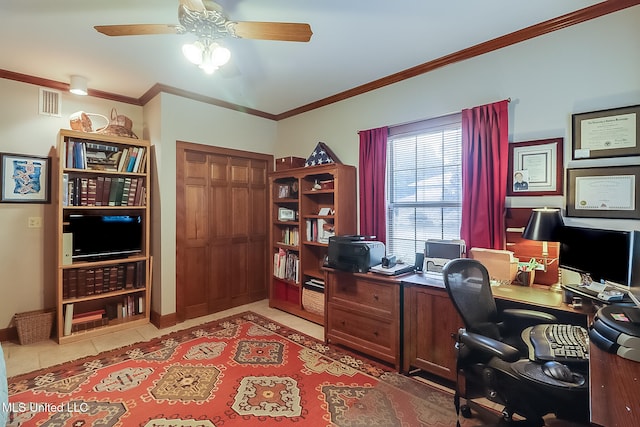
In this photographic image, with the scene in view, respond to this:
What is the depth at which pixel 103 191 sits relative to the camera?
3250 millimetres

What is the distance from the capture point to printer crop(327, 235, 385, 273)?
2.72 meters

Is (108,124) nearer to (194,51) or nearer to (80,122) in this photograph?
(80,122)

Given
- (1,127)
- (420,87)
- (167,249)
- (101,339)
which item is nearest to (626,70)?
(420,87)

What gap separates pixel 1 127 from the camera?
2977 millimetres

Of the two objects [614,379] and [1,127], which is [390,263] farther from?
[1,127]

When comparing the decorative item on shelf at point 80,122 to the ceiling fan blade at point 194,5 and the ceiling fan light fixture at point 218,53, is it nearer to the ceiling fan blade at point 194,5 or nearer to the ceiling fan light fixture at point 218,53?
the ceiling fan light fixture at point 218,53

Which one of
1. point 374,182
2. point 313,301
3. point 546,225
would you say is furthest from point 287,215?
point 546,225

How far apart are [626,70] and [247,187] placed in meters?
3.73

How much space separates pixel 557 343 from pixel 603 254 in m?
0.64

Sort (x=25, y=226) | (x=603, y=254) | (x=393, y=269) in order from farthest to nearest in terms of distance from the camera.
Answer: (x=25, y=226) < (x=393, y=269) < (x=603, y=254)

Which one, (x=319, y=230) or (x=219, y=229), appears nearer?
(x=319, y=230)

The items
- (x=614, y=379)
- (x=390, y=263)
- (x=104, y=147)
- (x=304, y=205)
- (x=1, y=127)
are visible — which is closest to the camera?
(x=614, y=379)

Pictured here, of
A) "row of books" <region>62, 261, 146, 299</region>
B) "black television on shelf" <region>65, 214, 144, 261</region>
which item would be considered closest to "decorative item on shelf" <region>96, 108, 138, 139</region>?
"black television on shelf" <region>65, 214, 144, 261</region>

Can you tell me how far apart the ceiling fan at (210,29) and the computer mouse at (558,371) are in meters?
2.11
